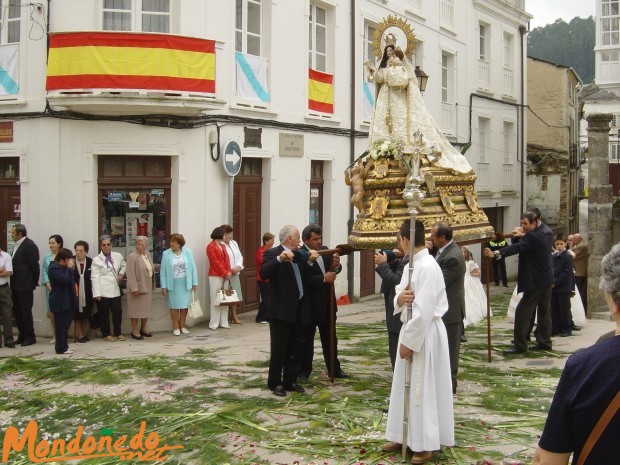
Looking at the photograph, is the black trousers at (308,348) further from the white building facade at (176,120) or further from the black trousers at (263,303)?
the white building facade at (176,120)

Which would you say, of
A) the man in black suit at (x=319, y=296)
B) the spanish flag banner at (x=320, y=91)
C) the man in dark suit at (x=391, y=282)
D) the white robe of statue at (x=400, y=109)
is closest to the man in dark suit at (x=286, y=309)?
the man in black suit at (x=319, y=296)

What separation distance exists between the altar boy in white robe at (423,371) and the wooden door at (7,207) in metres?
9.14

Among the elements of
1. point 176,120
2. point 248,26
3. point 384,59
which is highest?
point 248,26

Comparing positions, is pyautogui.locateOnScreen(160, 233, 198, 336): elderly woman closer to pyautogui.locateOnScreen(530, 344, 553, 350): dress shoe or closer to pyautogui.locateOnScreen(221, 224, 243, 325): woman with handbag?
pyautogui.locateOnScreen(221, 224, 243, 325): woman with handbag

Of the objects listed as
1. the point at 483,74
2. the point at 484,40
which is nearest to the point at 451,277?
the point at 483,74

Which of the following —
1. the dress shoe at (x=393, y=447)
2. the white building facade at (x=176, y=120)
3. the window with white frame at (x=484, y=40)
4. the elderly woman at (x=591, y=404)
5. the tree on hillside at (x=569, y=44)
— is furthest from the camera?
the tree on hillside at (x=569, y=44)

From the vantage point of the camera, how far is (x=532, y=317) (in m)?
11.8

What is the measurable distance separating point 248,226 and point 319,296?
6687 millimetres

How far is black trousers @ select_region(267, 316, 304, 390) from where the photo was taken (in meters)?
9.33

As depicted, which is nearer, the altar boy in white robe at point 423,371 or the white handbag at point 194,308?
the altar boy in white robe at point 423,371

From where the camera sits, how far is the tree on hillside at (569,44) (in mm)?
71688

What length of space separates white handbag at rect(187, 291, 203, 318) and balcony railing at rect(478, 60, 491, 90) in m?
14.9

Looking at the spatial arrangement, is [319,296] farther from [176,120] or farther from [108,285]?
[176,120]

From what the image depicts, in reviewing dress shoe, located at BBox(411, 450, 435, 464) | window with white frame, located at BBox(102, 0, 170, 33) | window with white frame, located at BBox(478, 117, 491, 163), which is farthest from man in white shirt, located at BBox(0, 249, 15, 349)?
window with white frame, located at BBox(478, 117, 491, 163)
